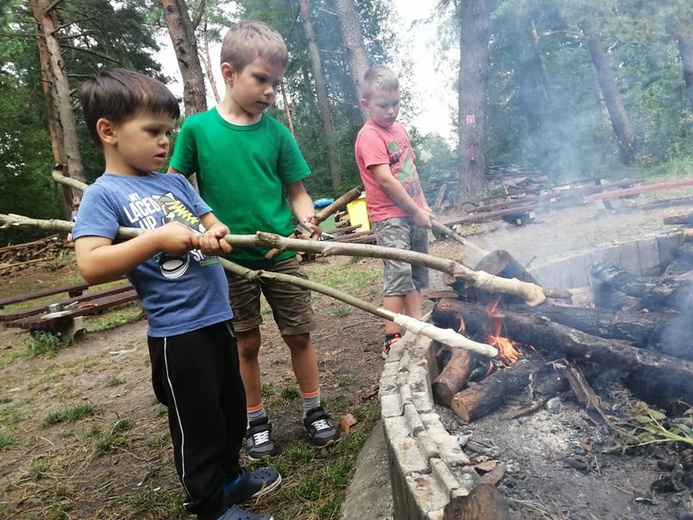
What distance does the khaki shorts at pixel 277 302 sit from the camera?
8.13 ft

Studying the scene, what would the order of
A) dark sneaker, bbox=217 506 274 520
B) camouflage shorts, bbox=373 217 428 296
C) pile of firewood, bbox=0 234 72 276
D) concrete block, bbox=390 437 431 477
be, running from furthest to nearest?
1. pile of firewood, bbox=0 234 72 276
2. camouflage shorts, bbox=373 217 428 296
3. dark sneaker, bbox=217 506 274 520
4. concrete block, bbox=390 437 431 477

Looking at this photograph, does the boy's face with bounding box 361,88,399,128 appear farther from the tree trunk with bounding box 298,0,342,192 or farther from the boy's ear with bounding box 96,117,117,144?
the tree trunk with bounding box 298,0,342,192

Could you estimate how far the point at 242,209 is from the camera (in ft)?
7.86

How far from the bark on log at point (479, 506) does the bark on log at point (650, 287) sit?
173 cm

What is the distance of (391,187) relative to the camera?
3178mm

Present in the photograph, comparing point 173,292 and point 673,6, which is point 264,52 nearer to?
point 173,292

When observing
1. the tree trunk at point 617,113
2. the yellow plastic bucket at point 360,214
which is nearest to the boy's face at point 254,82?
the yellow plastic bucket at point 360,214

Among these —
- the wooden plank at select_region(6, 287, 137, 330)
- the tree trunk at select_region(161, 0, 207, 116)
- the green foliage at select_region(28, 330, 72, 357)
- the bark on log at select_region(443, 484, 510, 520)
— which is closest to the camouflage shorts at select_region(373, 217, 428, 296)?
the bark on log at select_region(443, 484, 510, 520)

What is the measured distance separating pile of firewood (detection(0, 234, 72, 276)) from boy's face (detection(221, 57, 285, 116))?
1517 cm

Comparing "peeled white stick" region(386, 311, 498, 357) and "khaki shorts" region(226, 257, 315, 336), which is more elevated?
"khaki shorts" region(226, 257, 315, 336)

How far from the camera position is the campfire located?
65.1 inches

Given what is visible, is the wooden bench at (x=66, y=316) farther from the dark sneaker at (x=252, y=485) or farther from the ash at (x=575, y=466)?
the ash at (x=575, y=466)

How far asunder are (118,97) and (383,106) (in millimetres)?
2005

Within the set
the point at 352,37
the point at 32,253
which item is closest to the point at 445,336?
the point at 352,37
